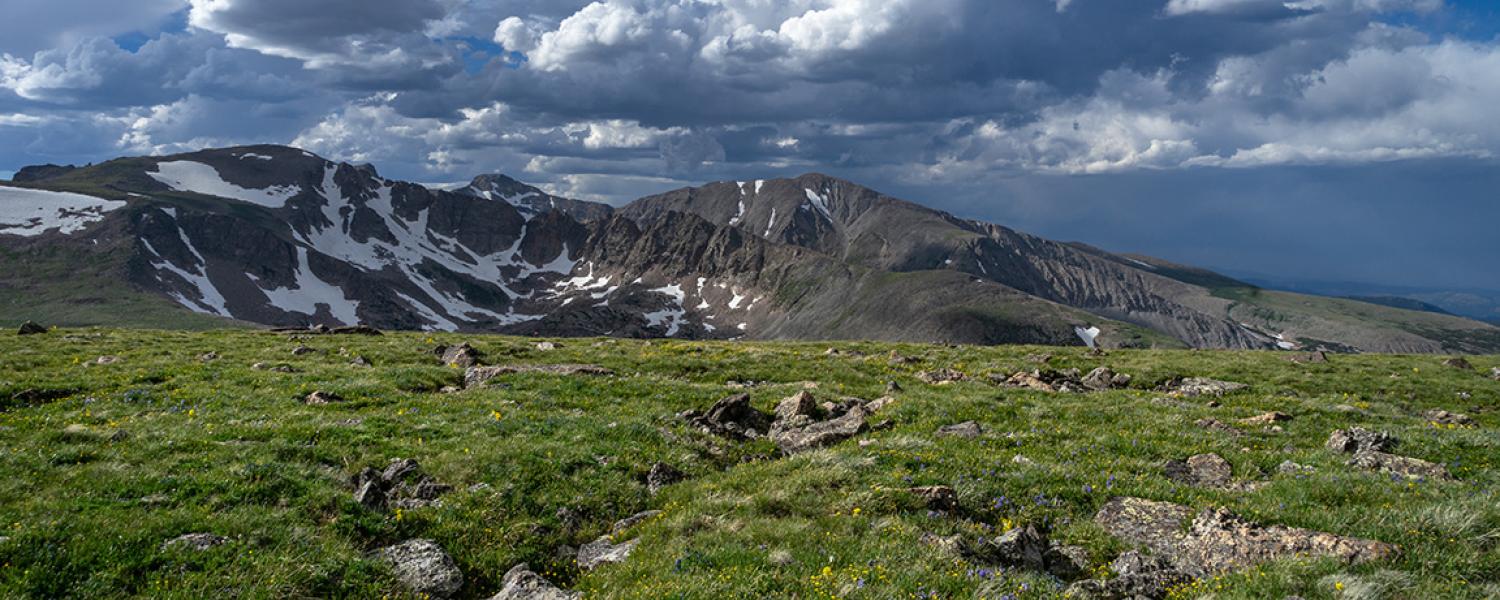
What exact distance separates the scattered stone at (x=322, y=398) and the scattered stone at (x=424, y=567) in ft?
39.4

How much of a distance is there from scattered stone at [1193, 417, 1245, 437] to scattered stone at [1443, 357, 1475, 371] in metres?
37.6

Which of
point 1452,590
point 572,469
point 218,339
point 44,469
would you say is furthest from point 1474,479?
point 218,339

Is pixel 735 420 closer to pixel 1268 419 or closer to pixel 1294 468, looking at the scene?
pixel 1294 468

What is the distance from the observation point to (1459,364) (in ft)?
151

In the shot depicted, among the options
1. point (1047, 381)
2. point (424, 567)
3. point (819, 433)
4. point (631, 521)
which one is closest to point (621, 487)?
point (631, 521)

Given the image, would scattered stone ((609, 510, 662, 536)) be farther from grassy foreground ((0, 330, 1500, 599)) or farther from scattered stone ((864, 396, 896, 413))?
scattered stone ((864, 396, 896, 413))


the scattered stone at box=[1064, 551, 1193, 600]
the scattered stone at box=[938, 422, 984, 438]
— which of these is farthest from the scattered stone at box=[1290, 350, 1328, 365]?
the scattered stone at box=[1064, 551, 1193, 600]

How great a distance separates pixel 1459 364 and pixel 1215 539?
5204 centimetres

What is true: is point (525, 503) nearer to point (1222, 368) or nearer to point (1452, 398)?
point (1222, 368)

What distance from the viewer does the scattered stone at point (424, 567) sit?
11.2 m

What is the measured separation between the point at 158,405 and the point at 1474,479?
33.8 meters

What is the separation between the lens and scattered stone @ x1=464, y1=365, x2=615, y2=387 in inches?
1105

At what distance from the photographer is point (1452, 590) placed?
9.23 metres

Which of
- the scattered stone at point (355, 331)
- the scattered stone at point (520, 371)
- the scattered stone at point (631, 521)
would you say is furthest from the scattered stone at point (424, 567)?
the scattered stone at point (355, 331)
